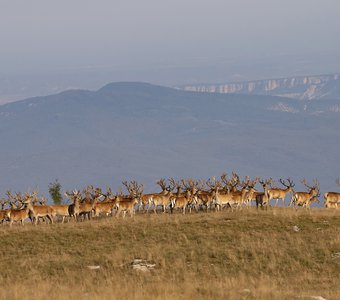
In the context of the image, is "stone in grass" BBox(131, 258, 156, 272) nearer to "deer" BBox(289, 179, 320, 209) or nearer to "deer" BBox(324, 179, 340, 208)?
"deer" BBox(289, 179, 320, 209)

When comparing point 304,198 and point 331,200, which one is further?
point 331,200

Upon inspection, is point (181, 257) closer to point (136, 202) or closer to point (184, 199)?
point (136, 202)

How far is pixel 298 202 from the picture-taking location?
149 ft

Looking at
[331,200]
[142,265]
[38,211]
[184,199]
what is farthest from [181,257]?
[331,200]

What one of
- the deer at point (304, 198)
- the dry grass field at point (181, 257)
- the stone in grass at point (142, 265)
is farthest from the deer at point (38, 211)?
the deer at point (304, 198)

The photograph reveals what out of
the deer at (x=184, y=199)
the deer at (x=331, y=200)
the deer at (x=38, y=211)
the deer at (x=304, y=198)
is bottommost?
the deer at (x=331, y=200)

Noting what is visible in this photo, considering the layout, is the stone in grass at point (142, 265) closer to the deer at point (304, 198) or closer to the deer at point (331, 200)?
the deer at point (304, 198)

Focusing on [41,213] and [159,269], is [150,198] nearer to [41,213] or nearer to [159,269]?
[41,213]

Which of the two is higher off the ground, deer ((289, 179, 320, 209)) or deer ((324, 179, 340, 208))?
deer ((289, 179, 320, 209))

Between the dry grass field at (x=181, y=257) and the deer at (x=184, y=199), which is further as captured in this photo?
the deer at (x=184, y=199)

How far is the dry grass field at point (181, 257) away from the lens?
2266 centimetres

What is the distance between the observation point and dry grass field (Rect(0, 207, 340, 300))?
74.3ft

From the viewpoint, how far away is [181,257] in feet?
96.1

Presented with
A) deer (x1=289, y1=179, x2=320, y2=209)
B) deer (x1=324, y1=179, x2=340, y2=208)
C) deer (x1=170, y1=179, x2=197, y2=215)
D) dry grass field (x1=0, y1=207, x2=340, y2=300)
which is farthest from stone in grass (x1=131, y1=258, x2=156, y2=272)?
deer (x1=324, y1=179, x2=340, y2=208)
